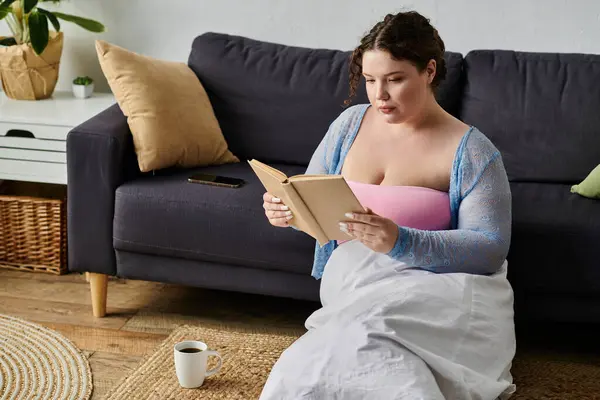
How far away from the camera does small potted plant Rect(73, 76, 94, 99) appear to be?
3436mm

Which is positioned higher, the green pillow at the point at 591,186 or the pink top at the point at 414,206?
the pink top at the point at 414,206

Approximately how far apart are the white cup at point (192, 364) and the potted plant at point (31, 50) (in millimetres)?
1496

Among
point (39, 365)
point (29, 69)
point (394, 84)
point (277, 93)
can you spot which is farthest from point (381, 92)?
point (29, 69)

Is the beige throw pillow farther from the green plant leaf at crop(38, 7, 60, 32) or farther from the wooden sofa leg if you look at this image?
the green plant leaf at crop(38, 7, 60, 32)

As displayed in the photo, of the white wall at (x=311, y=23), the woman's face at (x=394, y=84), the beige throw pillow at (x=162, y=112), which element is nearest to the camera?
the woman's face at (x=394, y=84)

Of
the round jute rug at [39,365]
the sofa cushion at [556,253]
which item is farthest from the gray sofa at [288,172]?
the round jute rug at [39,365]

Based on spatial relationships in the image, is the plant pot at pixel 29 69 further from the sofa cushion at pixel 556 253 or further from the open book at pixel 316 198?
the sofa cushion at pixel 556 253

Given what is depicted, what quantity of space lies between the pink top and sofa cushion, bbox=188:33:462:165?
949 millimetres

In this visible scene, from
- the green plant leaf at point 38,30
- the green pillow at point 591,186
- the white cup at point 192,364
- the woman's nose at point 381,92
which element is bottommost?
the white cup at point 192,364

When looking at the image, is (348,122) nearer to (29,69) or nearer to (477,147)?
(477,147)

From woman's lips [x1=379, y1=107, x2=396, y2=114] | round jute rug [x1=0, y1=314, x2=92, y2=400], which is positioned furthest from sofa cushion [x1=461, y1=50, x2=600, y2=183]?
round jute rug [x1=0, y1=314, x2=92, y2=400]

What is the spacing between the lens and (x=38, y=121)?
10.0ft

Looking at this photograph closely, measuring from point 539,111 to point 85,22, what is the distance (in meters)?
1.75

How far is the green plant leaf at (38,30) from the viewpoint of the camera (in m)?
3.20
